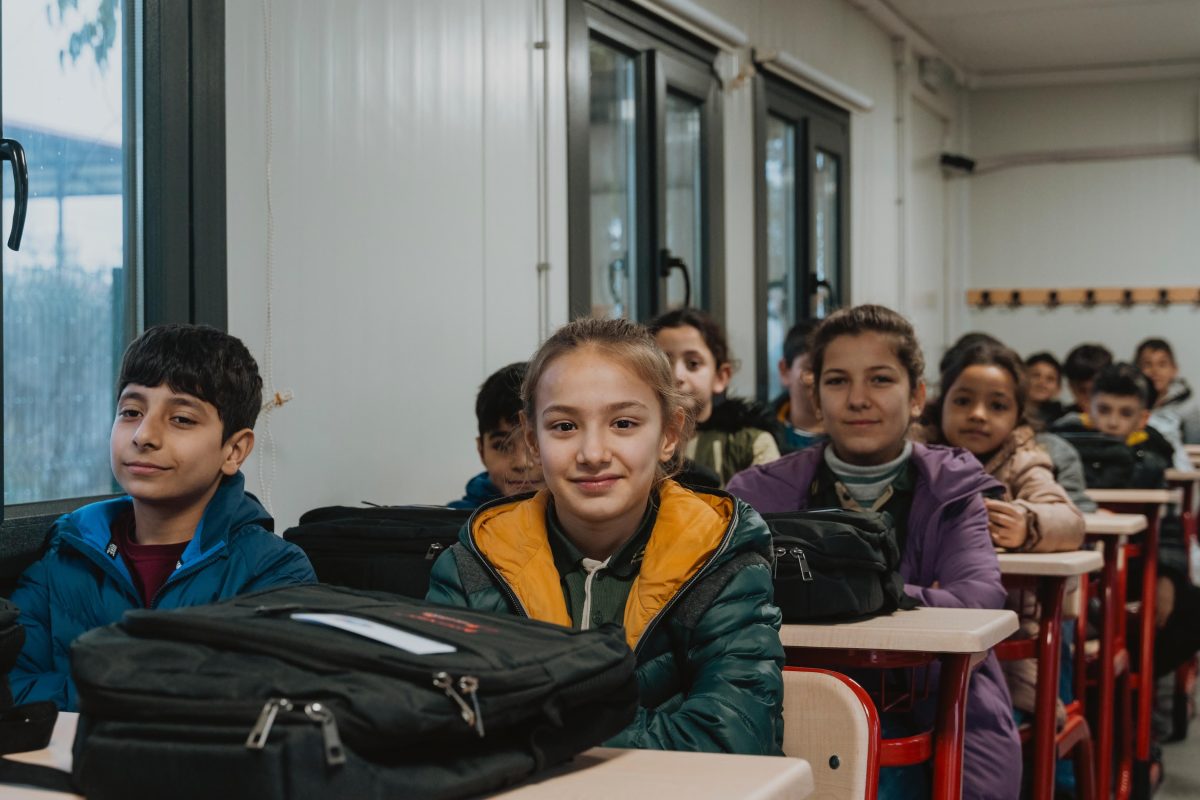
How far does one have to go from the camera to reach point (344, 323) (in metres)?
2.94

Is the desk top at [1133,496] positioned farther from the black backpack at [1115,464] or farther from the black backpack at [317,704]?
the black backpack at [317,704]

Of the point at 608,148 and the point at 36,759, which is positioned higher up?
the point at 608,148

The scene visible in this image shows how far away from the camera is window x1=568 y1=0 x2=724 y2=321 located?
3.92m

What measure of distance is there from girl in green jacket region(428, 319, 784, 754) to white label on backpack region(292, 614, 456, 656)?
1.56 ft

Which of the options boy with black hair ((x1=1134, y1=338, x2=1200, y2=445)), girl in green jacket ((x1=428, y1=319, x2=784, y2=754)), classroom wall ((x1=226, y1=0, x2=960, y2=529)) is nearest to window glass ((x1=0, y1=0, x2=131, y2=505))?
classroom wall ((x1=226, y1=0, x2=960, y2=529))

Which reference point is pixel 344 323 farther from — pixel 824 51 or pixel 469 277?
pixel 824 51

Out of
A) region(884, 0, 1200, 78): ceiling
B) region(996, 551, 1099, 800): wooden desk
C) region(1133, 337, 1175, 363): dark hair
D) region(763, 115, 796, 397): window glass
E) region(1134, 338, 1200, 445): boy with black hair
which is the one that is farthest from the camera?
region(1133, 337, 1175, 363): dark hair

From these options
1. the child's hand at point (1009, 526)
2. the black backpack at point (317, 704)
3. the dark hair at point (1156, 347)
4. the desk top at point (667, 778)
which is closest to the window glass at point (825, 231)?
the dark hair at point (1156, 347)

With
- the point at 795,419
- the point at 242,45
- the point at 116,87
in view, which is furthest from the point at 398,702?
the point at 795,419

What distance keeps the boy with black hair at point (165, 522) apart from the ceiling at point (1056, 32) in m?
5.25

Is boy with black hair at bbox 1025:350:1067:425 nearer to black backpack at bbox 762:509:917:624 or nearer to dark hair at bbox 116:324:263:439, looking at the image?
black backpack at bbox 762:509:917:624

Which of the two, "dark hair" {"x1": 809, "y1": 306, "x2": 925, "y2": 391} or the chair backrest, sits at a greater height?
"dark hair" {"x1": 809, "y1": 306, "x2": 925, "y2": 391}

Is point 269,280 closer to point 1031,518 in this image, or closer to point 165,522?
point 165,522

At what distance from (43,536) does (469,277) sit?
1.42 metres
